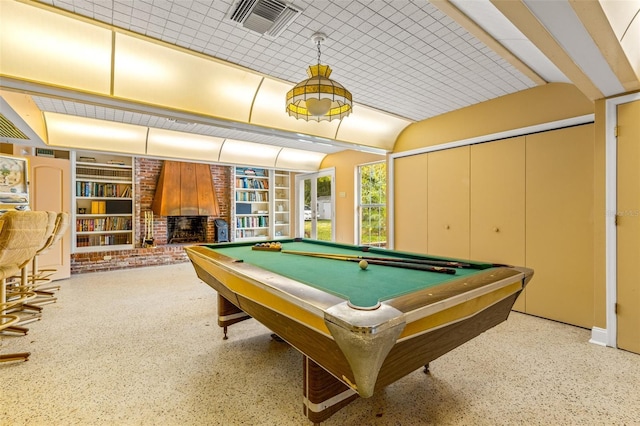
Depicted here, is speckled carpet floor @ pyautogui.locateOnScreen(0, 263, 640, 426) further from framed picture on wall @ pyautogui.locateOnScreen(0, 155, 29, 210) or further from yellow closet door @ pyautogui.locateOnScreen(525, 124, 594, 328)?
framed picture on wall @ pyautogui.locateOnScreen(0, 155, 29, 210)

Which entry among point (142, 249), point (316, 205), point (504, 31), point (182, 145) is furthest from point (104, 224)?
point (504, 31)

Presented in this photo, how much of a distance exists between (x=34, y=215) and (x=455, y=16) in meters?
3.48

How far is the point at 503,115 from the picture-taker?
353 centimetres

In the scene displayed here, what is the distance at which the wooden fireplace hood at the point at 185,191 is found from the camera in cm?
596

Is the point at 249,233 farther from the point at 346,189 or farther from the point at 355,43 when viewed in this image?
the point at 355,43

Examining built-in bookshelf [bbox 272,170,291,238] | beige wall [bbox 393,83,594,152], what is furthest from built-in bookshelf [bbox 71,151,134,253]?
beige wall [bbox 393,83,594,152]

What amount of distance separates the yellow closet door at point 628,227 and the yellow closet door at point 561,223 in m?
0.43

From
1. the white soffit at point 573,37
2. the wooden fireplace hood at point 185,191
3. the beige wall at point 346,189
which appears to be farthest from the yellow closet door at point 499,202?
the wooden fireplace hood at point 185,191

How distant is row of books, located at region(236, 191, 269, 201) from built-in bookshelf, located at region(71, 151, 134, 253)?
2.32 m

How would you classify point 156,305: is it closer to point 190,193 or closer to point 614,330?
point 190,193

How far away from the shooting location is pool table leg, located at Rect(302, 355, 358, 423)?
57.0 inches

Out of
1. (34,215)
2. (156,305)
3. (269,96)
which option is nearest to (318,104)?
(269,96)

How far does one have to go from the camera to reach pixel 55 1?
1987 millimetres

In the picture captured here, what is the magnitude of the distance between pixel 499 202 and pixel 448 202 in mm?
660
